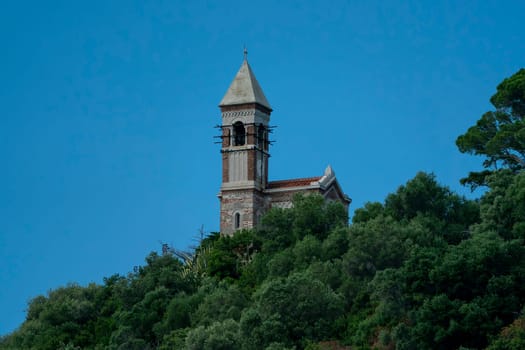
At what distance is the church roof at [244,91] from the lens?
8062cm

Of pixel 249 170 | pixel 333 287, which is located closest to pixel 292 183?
pixel 249 170

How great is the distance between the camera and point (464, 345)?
56406 millimetres

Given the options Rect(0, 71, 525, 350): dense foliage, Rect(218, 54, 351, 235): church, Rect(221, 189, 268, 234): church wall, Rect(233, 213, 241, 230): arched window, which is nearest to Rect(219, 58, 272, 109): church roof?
Rect(218, 54, 351, 235): church

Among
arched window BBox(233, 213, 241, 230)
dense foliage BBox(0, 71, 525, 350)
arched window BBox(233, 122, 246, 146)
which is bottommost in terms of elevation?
dense foliage BBox(0, 71, 525, 350)

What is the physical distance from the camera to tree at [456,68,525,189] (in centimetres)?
7125

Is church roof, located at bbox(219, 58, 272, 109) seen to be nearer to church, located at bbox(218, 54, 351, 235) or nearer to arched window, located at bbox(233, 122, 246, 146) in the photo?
church, located at bbox(218, 54, 351, 235)

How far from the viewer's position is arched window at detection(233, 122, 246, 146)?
3174 inches

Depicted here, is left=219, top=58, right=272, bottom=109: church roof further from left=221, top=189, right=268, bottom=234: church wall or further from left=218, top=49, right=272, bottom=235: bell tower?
left=221, top=189, right=268, bottom=234: church wall

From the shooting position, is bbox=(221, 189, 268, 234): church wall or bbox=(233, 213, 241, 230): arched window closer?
bbox=(221, 189, 268, 234): church wall

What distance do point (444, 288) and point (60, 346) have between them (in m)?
23.6

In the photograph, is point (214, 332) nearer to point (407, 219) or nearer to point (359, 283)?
point (359, 283)

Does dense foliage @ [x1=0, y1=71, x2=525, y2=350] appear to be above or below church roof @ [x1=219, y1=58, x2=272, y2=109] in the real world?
below

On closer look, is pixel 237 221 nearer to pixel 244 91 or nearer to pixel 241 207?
pixel 241 207

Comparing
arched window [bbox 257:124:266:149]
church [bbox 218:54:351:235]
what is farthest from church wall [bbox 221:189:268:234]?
arched window [bbox 257:124:266:149]
